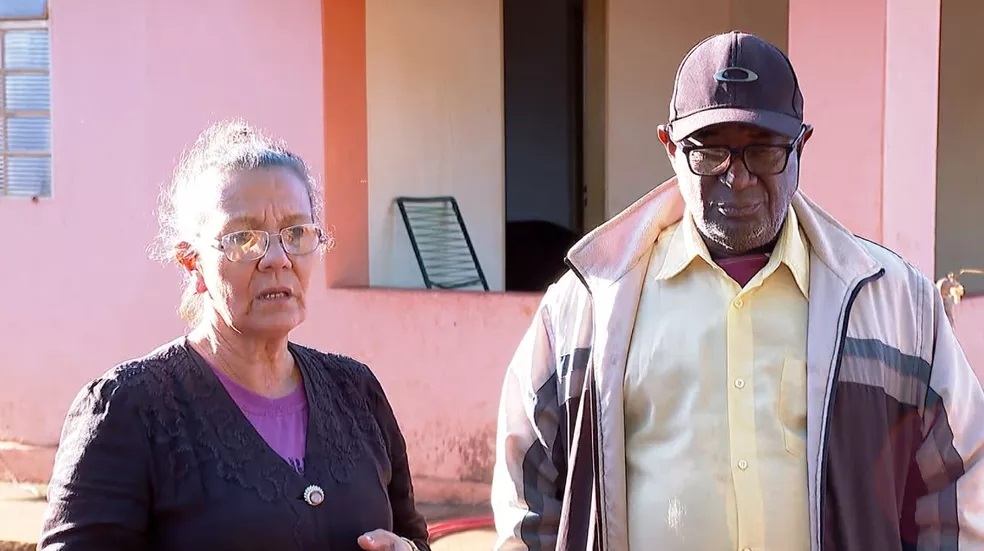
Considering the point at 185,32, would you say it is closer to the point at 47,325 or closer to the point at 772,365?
the point at 47,325

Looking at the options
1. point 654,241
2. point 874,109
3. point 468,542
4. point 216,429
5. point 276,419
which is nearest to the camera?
point 216,429

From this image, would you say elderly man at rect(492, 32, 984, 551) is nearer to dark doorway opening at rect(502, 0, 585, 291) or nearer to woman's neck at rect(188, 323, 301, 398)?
woman's neck at rect(188, 323, 301, 398)

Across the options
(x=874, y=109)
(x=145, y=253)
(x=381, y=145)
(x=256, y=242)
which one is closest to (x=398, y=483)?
(x=256, y=242)

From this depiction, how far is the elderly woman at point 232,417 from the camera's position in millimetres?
1714

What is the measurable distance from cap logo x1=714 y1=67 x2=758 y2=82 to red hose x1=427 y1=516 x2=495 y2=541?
135 inches

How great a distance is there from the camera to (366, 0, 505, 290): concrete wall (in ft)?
20.6

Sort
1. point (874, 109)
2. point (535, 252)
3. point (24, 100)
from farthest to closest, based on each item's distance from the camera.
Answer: point (535, 252) < point (24, 100) < point (874, 109)

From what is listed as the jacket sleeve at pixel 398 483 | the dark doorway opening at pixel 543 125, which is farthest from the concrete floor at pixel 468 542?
the dark doorway opening at pixel 543 125

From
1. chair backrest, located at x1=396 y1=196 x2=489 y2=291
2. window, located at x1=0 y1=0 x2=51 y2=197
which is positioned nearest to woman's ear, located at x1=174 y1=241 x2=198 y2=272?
chair backrest, located at x1=396 y1=196 x2=489 y2=291

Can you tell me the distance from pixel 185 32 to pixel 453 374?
2.28 m

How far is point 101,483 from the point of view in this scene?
66.2 inches

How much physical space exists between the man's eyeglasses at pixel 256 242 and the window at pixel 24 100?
189 inches

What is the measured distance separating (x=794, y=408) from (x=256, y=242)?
100 centimetres

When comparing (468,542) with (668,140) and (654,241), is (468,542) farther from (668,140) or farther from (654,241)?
(668,140)
